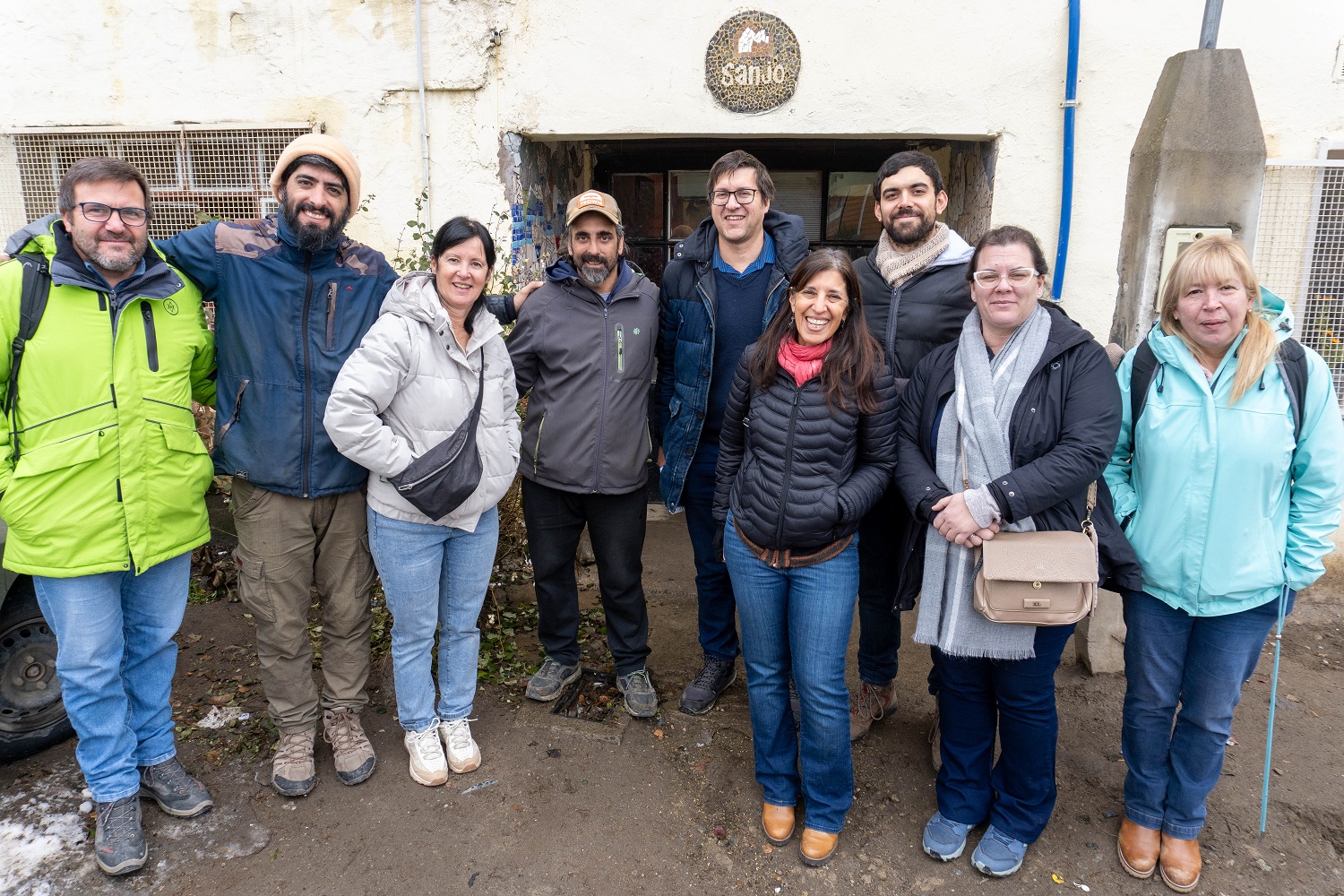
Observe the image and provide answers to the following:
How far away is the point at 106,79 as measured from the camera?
5094mm

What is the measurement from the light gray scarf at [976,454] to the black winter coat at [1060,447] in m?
0.03

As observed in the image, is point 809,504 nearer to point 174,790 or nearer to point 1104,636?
point 1104,636

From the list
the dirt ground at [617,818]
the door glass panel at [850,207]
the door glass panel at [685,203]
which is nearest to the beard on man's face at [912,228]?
the dirt ground at [617,818]

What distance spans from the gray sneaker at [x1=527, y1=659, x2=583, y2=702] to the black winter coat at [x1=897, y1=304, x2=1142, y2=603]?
1.84 metres

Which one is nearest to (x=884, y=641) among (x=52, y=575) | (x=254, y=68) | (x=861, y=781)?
(x=861, y=781)

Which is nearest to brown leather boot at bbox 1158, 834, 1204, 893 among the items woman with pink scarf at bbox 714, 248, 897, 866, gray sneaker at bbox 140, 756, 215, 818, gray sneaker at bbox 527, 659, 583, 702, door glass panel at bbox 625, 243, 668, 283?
woman with pink scarf at bbox 714, 248, 897, 866

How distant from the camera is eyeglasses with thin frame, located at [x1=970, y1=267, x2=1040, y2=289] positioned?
2.44 metres

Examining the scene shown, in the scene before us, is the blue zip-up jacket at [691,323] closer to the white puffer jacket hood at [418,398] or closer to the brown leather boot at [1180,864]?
the white puffer jacket hood at [418,398]

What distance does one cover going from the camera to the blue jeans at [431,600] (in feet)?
9.62

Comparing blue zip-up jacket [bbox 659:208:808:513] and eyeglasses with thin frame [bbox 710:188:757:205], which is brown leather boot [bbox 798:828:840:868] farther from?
eyeglasses with thin frame [bbox 710:188:757:205]

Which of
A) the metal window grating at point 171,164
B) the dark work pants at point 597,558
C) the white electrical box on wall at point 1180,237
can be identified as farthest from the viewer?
the metal window grating at point 171,164

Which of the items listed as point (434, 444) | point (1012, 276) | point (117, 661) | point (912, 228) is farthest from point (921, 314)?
point (117, 661)

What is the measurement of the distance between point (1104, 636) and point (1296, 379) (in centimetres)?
181

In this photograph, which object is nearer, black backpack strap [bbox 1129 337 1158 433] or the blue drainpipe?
black backpack strap [bbox 1129 337 1158 433]
